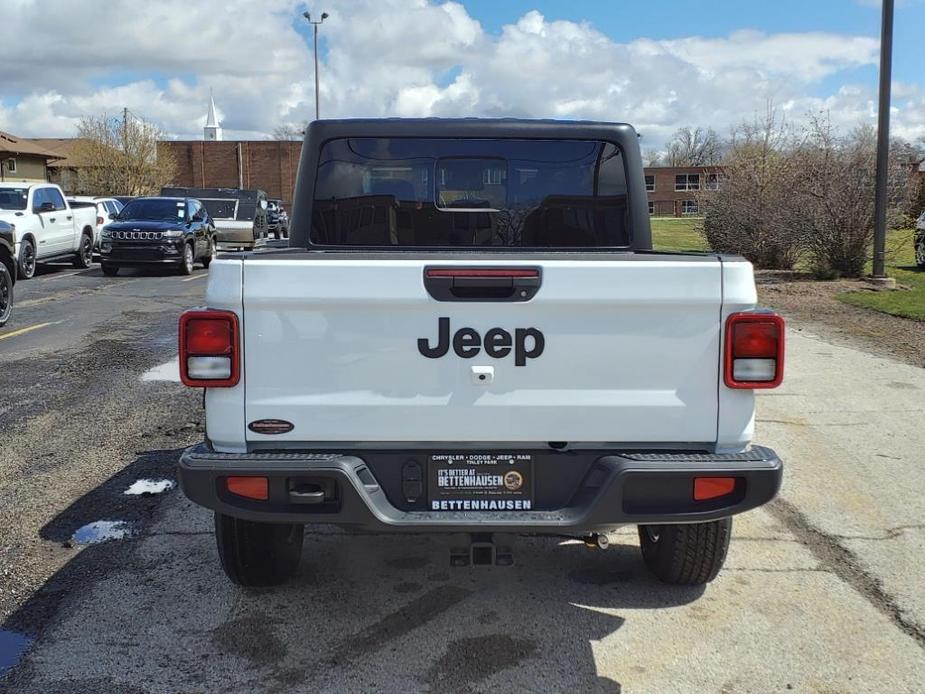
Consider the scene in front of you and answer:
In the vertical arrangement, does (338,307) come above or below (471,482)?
above

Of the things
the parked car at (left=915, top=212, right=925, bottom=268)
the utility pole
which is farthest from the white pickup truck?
the parked car at (left=915, top=212, right=925, bottom=268)

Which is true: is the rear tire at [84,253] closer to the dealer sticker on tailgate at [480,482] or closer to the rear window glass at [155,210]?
the rear window glass at [155,210]

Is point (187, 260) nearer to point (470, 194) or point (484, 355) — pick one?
point (470, 194)

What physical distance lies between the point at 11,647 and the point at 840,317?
40.5 feet

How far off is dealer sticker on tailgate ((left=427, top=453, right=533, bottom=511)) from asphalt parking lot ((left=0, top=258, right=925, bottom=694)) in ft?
2.07

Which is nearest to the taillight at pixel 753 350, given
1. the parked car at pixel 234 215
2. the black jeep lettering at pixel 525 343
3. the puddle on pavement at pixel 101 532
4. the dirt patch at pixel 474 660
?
the black jeep lettering at pixel 525 343

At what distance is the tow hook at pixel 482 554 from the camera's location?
374 cm

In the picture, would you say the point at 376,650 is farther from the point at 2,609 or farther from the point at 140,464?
the point at 140,464

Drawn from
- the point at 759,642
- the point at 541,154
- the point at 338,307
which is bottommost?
the point at 759,642

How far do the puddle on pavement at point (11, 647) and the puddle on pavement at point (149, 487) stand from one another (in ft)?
6.32

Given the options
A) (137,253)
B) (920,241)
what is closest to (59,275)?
(137,253)

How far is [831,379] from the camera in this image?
30.6ft

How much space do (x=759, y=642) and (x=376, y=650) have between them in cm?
153

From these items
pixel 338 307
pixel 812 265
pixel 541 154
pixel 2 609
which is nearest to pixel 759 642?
pixel 338 307
